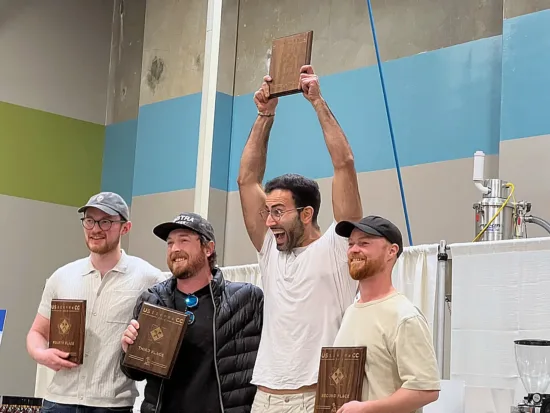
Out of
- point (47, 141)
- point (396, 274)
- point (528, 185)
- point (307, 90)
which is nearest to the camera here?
point (307, 90)

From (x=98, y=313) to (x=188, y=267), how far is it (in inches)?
17.1

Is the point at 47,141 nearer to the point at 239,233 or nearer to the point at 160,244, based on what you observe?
the point at 160,244

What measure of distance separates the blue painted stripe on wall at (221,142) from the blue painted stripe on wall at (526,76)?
248 cm

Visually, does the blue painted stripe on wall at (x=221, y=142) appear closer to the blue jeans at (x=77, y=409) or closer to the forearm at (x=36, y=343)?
the forearm at (x=36, y=343)

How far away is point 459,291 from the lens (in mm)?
3430

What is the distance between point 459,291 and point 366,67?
2536 millimetres

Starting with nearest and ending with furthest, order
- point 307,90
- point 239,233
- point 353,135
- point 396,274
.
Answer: point 307,90 < point 396,274 < point 353,135 < point 239,233

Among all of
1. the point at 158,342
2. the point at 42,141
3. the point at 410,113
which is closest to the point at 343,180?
the point at 158,342

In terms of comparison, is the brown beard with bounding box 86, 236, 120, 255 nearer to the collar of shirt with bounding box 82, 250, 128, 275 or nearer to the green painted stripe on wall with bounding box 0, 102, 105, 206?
the collar of shirt with bounding box 82, 250, 128, 275

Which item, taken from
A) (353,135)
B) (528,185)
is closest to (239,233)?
(353,135)

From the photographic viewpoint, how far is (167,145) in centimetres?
671

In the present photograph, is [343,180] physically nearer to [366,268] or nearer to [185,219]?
[366,268]

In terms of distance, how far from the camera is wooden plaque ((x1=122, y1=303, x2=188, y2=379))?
2.86 meters

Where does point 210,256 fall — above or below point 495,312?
above
